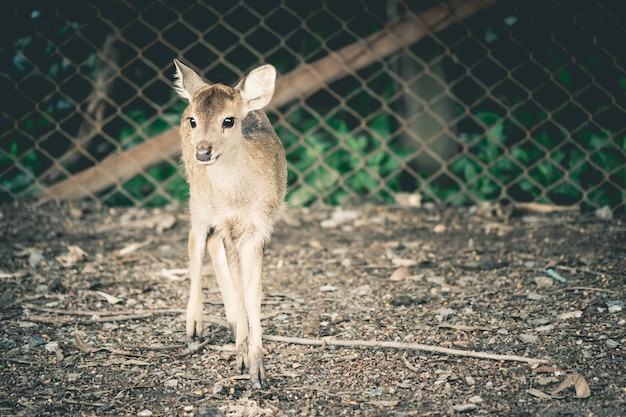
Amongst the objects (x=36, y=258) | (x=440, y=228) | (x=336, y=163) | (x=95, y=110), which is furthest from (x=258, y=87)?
(x=95, y=110)

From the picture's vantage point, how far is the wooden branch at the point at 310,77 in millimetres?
5500

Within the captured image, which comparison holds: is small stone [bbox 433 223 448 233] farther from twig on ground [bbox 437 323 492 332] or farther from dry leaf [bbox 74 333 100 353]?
dry leaf [bbox 74 333 100 353]

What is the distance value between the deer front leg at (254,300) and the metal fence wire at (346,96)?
2.06 m

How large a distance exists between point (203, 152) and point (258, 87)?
50 cm

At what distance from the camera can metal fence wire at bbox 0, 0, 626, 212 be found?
5.66 metres

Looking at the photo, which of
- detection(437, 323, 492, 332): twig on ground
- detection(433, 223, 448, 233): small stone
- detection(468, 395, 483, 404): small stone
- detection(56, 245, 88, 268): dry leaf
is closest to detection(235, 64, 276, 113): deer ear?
detection(437, 323, 492, 332): twig on ground

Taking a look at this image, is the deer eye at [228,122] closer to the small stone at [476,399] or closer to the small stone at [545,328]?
the small stone at [476,399]

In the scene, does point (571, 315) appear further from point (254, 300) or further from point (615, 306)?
point (254, 300)

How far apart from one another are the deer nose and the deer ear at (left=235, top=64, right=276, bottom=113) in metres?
0.40

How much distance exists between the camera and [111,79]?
5.89 m

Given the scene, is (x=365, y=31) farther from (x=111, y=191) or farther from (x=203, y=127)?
(x=203, y=127)

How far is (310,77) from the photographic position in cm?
564

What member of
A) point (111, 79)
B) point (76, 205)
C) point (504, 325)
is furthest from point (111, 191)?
point (504, 325)

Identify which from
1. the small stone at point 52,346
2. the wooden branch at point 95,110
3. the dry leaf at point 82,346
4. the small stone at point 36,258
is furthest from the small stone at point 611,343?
the wooden branch at point 95,110
